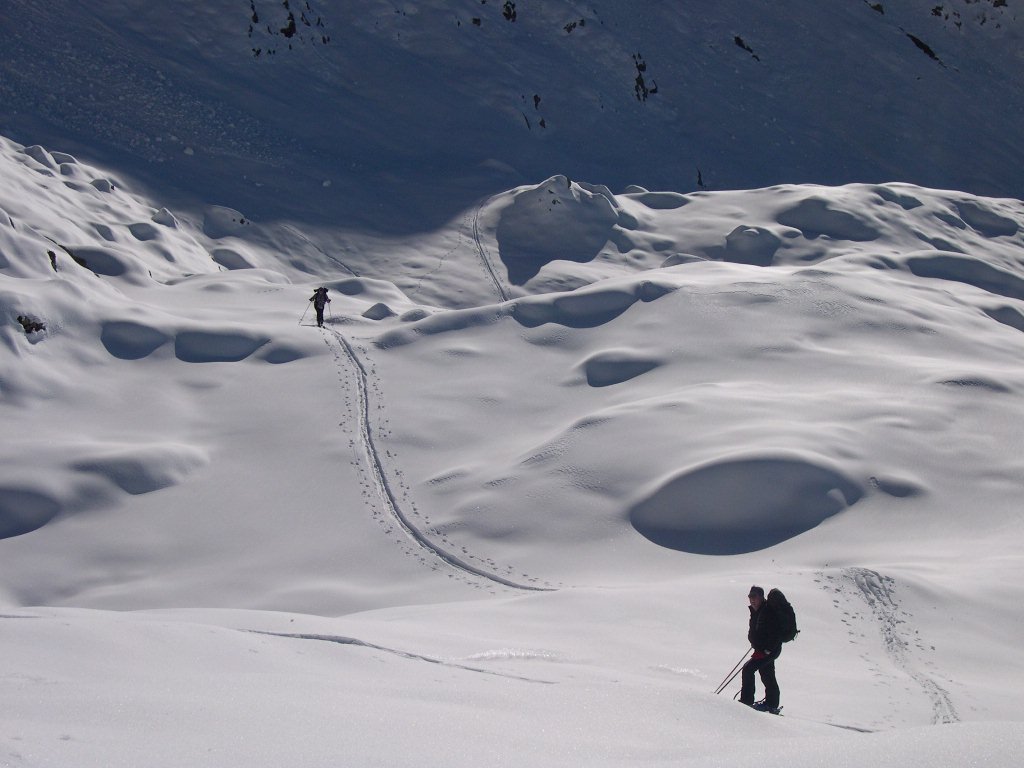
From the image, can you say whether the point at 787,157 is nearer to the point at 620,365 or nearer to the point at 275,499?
the point at 620,365

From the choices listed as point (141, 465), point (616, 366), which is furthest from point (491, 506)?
point (616, 366)

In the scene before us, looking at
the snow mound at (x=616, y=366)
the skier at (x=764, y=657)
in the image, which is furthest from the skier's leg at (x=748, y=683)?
the snow mound at (x=616, y=366)

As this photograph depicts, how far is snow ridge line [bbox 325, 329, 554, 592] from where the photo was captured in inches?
519

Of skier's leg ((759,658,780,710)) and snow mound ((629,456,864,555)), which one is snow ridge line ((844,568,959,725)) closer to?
skier's leg ((759,658,780,710))

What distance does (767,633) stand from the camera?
7902 mm

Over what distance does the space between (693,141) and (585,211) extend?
49.3 ft

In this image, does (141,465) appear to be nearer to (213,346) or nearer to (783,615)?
(213,346)

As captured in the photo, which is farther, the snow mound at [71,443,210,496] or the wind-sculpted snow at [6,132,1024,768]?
the snow mound at [71,443,210,496]

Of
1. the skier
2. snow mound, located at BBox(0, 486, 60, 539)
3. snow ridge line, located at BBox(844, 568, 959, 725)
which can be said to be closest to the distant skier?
snow mound, located at BBox(0, 486, 60, 539)

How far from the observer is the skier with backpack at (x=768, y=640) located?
7746mm

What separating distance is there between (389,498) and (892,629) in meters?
7.79

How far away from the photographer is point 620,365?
64.9 ft

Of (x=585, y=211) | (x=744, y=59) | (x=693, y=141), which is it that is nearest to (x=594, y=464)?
(x=585, y=211)

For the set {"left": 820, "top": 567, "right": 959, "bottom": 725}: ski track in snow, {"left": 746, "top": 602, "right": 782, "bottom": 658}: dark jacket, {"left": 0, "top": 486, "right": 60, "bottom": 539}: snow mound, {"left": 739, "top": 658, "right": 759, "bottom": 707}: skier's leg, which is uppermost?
{"left": 746, "top": 602, "right": 782, "bottom": 658}: dark jacket
